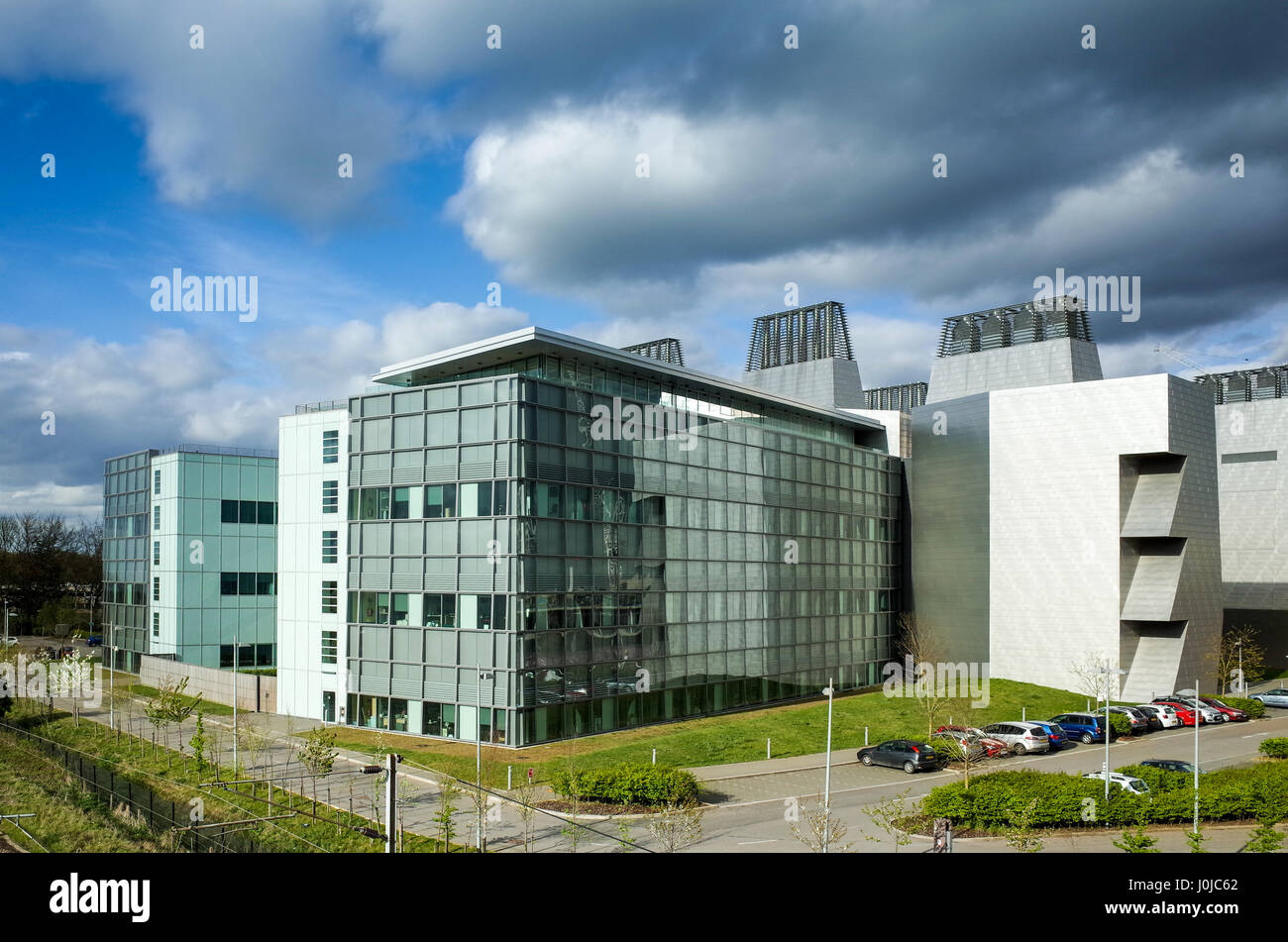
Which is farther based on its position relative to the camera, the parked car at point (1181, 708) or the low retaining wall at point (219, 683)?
the low retaining wall at point (219, 683)

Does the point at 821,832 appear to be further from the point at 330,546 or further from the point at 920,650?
the point at 920,650

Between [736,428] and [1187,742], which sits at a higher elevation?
[736,428]

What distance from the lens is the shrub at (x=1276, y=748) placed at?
38812mm

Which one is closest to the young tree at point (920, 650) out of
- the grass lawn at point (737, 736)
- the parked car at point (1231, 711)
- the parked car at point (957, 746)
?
the grass lawn at point (737, 736)

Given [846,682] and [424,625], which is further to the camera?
[846,682]

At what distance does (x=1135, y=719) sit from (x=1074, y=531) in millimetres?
14053

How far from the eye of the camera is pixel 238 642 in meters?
61.1

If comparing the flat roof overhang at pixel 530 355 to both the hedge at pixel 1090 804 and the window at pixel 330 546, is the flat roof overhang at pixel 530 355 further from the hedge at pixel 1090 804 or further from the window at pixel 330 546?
the hedge at pixel 1090 804

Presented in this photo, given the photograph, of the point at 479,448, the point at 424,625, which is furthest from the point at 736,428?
the point at 424,625

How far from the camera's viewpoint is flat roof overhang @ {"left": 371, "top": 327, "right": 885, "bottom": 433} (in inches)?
1676

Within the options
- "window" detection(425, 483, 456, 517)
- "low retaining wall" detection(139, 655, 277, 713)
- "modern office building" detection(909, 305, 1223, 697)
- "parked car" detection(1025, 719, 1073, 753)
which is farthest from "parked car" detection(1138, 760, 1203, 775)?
"low retaining wall" detection(139, 655, 277, 713)

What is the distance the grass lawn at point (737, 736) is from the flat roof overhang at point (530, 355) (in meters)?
18.6
